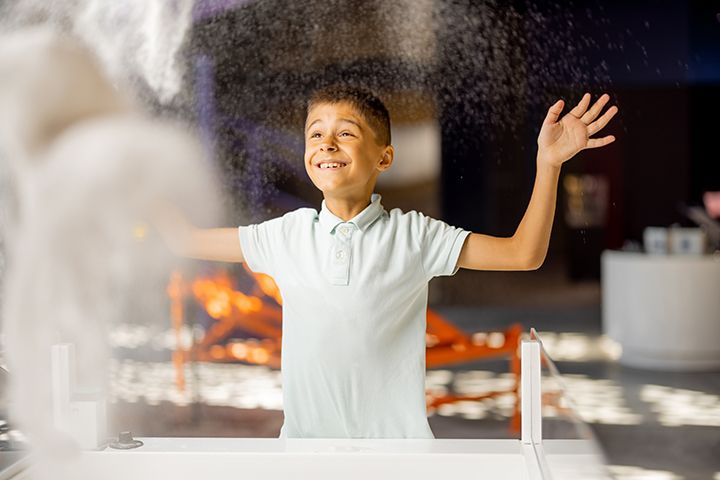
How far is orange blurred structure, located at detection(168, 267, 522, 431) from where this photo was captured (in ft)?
11.1

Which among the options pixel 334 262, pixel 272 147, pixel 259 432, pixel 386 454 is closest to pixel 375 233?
pixel 334 262

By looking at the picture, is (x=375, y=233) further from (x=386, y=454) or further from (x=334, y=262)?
(x=386, y=454)

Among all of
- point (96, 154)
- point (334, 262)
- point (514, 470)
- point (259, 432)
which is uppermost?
point (96, 154)

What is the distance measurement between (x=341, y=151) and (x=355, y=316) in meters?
0.22

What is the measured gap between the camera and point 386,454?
1021 millimetres

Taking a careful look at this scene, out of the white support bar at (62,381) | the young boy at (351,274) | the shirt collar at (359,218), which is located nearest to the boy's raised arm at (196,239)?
the young boy at (351,274)

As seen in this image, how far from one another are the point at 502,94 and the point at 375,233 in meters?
0.90

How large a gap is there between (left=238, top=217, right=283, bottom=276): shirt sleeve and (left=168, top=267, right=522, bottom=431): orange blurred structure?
82.8 inches

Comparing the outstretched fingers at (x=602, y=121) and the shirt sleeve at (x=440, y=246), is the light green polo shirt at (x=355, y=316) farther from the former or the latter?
the outstretched fingers at (x=602, y=121)

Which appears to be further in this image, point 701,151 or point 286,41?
point 701,151

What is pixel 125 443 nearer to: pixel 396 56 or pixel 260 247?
pixel 260 247

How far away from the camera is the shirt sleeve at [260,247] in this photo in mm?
1223

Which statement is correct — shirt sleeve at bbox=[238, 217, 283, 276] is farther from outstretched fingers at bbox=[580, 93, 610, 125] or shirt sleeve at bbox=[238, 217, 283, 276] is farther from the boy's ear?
outstretched fingers at bbox=[580, 93, 610, 125]

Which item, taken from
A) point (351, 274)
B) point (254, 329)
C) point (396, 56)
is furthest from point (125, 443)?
point (254, 329)
